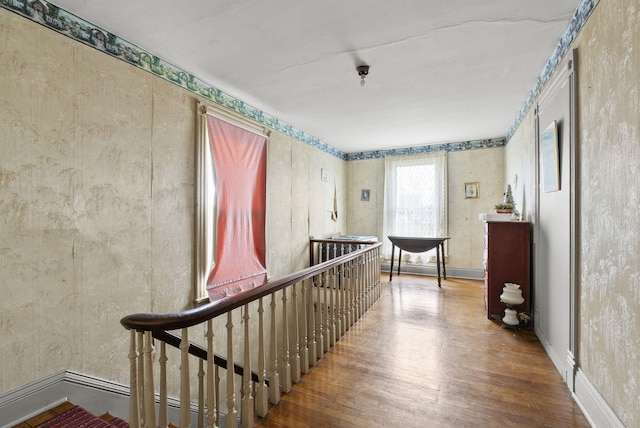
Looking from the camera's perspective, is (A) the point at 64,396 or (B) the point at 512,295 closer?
(A) the point at 64,396

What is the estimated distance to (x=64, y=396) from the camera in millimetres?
1779

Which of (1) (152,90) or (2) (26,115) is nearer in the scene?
(2) (26,115)

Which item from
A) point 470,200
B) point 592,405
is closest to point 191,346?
point 592,405

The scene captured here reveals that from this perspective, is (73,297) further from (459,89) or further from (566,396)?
(459,89)

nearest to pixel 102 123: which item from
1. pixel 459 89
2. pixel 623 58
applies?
pixel 623 58

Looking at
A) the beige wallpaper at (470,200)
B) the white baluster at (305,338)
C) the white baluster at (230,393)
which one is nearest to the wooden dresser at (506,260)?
the white baluster at (305,338)

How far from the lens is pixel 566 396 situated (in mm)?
1863

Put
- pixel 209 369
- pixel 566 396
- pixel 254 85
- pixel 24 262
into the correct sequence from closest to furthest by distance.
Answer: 1. pixel 209 369
2. pixel 24 262
3. pixel 566 396
4. pixel 254 85

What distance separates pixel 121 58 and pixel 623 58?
3.05 m

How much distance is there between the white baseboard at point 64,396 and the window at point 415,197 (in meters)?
4.82

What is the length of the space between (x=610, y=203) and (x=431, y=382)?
1.51 meters

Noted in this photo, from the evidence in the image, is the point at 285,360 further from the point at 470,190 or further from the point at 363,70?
the point at 470,190

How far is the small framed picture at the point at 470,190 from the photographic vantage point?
17.6ft

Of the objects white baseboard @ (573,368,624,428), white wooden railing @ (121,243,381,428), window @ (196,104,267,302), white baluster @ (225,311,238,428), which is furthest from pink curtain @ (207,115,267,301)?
white baseboard @ (573,368,624,428)
